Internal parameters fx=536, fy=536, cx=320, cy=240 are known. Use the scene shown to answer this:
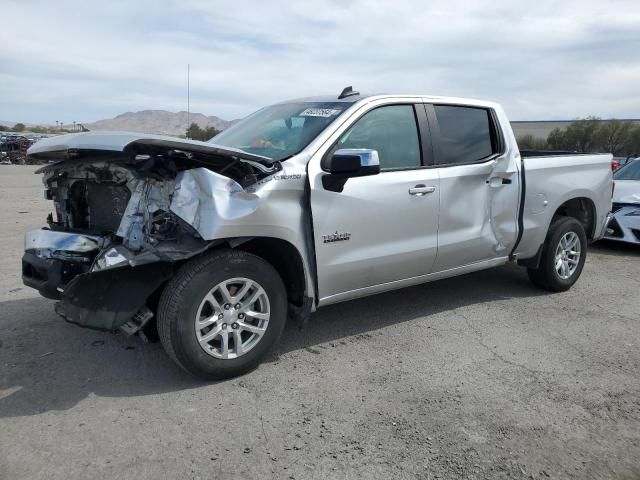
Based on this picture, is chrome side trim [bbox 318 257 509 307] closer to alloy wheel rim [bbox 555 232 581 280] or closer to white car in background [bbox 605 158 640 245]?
alloy wheel rim [bbox 555 232 581 280]

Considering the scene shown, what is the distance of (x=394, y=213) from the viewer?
A: 13.4ft

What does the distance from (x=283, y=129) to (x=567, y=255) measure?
338 cm

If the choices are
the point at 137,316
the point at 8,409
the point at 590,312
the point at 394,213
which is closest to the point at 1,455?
the point at 8,409

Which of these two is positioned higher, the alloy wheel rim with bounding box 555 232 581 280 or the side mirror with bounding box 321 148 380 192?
the side mirror with bounding box 321 148 380 192

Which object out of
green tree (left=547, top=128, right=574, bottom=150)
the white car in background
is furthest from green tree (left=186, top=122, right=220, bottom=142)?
green tree (left=547, top=128, right=574, bottom=150)

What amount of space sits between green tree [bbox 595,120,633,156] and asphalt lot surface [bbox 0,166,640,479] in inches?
→ 1436

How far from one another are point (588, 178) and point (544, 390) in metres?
3.07

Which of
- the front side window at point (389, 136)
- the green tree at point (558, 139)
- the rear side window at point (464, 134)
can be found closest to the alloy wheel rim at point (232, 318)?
the front side window at point (389, 136)

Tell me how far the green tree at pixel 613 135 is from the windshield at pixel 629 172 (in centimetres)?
3035

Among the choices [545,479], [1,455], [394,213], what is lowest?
[545,479]

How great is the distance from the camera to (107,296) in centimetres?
320

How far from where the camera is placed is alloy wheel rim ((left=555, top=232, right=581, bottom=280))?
18.1 feet

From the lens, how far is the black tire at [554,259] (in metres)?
5.40

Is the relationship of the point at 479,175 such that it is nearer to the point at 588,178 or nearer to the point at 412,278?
the point at 412,278
